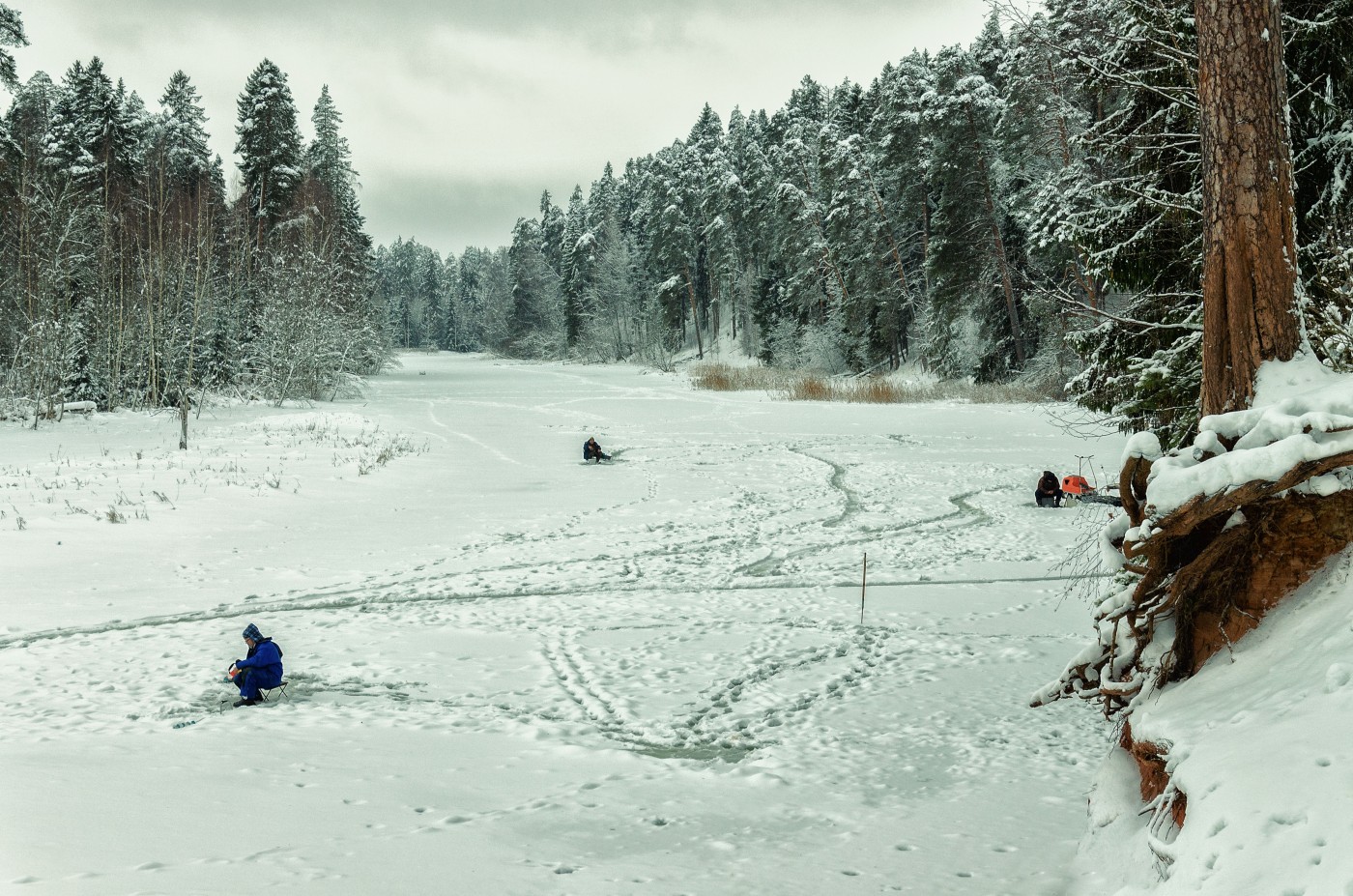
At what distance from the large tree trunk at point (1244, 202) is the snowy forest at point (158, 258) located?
23.0 m

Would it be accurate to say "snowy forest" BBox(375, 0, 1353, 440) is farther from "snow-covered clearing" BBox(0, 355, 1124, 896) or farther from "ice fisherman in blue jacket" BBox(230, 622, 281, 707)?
"ice fisherman in blue jacket" BBox(230, 622, 281, 707)

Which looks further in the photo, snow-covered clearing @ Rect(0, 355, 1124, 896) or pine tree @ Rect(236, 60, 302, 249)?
pine tree @ Rect(236, 60, 302, 249)

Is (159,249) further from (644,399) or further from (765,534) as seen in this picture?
(765,534)

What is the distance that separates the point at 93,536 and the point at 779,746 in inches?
385

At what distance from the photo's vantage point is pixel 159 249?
1289 inches

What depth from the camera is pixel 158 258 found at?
32.5 meters

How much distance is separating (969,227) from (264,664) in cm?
3469

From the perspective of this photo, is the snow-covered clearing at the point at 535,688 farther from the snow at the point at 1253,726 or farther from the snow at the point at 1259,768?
the snow at the point at 1253,726

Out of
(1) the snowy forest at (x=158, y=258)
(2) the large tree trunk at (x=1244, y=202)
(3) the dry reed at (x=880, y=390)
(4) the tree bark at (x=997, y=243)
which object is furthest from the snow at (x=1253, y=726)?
(4) the tree bark at (x=997, y=243)

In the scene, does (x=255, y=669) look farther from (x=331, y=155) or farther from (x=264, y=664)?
(x=331, y=155)

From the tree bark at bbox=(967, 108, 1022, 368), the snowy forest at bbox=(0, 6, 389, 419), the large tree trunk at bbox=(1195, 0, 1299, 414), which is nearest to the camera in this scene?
the large tree trunk at bbox=(1195, 0, 1299, 414)

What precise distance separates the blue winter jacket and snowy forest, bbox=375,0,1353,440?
20.5ft

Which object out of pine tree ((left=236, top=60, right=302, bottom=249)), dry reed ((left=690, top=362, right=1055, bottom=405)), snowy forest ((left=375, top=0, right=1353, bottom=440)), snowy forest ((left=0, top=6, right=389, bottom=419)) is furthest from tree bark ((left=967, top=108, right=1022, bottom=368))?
pine tree ((left=236, top=60, right=302, bottom=249))

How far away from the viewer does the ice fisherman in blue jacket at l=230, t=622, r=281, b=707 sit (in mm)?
6949
